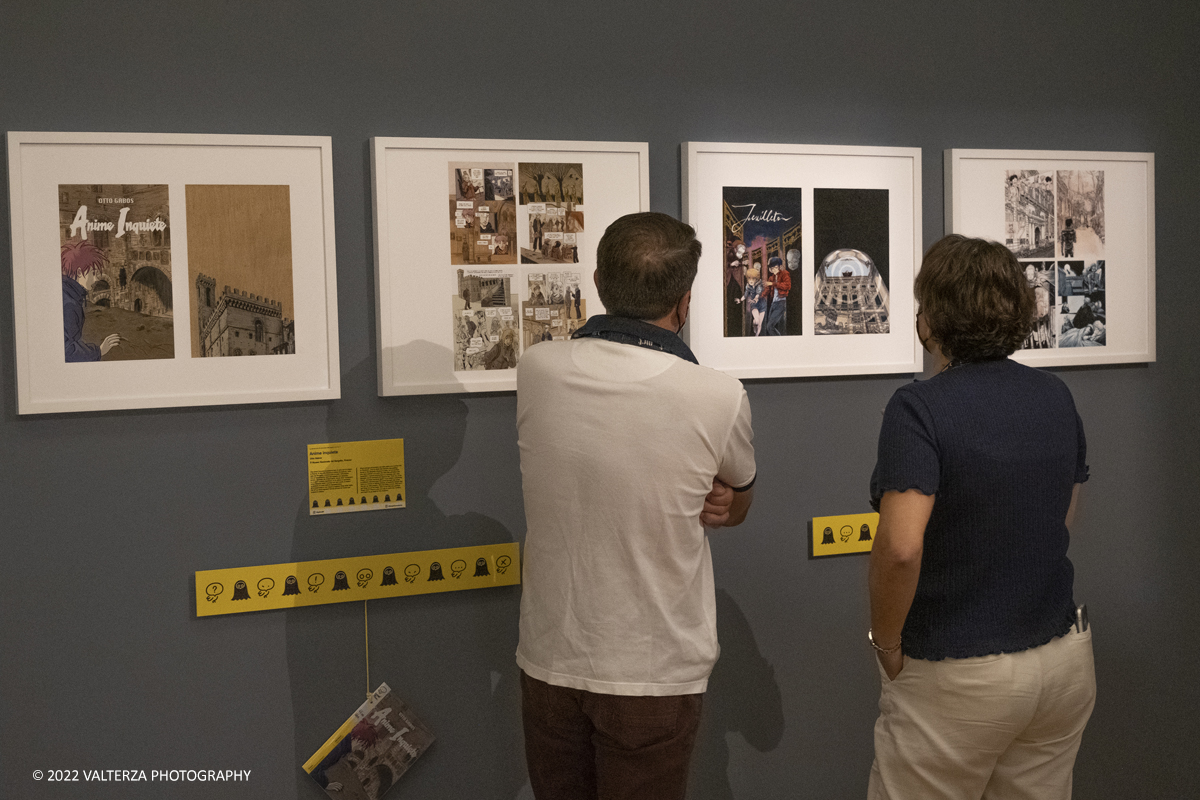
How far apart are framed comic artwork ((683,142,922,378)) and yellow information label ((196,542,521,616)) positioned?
79 centimetres

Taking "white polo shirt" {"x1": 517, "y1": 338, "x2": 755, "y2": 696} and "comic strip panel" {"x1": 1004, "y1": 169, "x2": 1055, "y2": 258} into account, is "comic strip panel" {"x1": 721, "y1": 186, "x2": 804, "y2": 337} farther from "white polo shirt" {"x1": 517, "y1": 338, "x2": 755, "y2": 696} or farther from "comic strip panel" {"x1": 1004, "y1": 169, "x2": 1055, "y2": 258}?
"white polo shirt" {"x1": 517, "y1": 338, "x2": 755, "y2": 696}

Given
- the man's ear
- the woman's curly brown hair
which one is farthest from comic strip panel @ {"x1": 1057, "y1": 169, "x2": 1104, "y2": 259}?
the man's ear

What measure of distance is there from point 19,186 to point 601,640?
62.7 inches

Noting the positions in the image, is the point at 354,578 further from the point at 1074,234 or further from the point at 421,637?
the point at 1074,234

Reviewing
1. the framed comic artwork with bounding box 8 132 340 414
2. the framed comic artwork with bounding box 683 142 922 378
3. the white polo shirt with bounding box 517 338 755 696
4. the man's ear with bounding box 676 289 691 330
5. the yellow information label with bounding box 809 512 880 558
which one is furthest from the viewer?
the yellow information label with bounding box 809 512 880 558

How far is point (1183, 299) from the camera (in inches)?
111

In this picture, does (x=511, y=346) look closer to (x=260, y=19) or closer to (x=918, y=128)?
(x=260, y=19)

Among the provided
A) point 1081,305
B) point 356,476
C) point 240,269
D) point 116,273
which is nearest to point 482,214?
point 240,269

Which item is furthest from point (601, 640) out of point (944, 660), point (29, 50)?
point (29, 50)

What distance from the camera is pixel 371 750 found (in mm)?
2295

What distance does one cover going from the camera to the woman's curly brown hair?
165 cm

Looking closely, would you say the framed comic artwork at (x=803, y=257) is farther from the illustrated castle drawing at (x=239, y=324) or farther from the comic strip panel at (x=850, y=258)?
the illustrated castle drawing at (x=239, y=324)

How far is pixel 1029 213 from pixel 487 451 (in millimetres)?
1689

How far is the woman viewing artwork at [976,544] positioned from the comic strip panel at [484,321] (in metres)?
0.99
